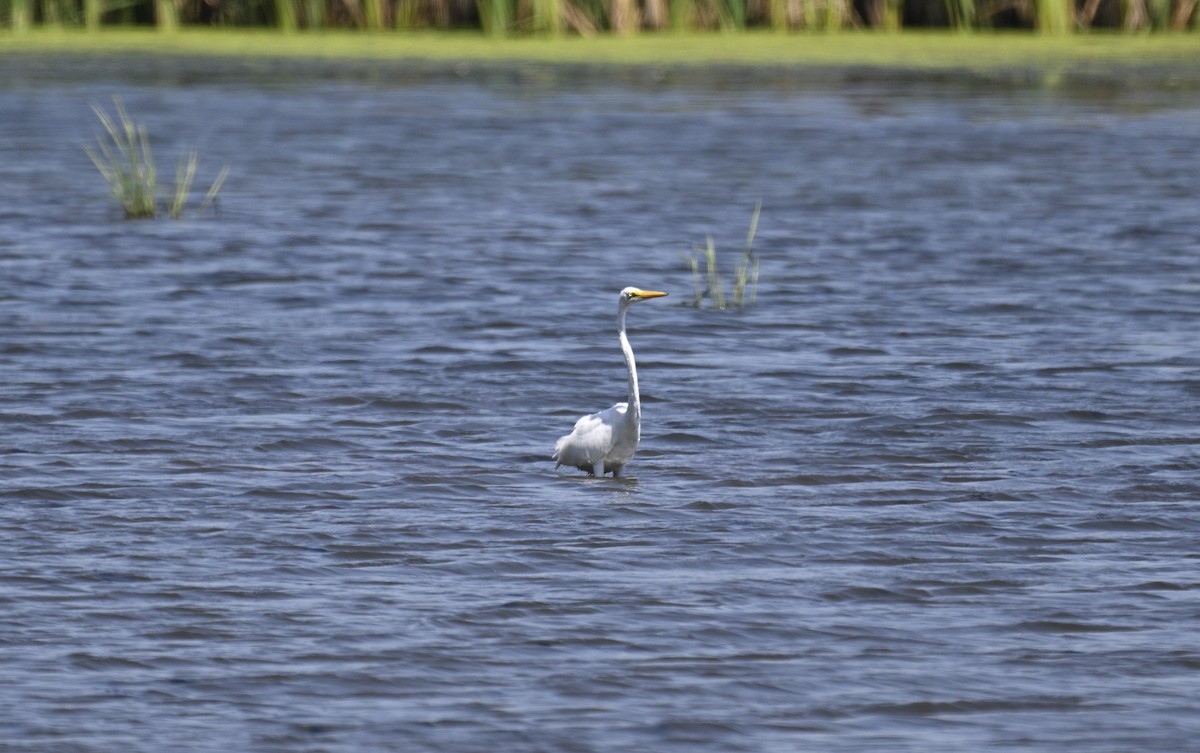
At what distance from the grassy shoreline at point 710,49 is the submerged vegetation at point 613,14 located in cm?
18

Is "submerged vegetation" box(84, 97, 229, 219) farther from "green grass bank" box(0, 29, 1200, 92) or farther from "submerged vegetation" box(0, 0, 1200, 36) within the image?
"submerged vegetation" box(0, 0, 1200, 36)

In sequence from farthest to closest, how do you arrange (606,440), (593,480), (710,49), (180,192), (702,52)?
(710,49), (702,52), (180,192), (593,480), (606,440)

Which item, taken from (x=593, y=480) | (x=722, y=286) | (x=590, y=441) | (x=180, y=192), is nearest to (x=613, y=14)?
(x=180, y=192)

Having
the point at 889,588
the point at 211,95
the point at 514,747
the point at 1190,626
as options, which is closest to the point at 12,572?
the point at 514,747

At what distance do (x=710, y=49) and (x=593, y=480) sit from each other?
14.9 metres

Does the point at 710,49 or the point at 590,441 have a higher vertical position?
the point at 710,49

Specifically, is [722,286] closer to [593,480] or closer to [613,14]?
[593,480]

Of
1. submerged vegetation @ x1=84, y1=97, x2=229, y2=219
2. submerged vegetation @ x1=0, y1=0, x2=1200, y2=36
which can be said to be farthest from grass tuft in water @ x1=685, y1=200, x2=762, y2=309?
submerged vegetation @ x1=0, y1=0, x2=1200, y2=36

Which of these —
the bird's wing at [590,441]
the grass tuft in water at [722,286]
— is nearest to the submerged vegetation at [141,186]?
the grass tuft in water at [722,286]

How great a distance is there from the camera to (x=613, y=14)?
2202 centimetres

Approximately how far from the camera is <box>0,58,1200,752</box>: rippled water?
4.94 metres

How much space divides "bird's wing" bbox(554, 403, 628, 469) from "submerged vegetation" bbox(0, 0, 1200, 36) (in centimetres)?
1421

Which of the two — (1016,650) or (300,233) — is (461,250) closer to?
(300,233)

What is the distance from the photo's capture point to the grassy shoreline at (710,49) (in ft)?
68.6
